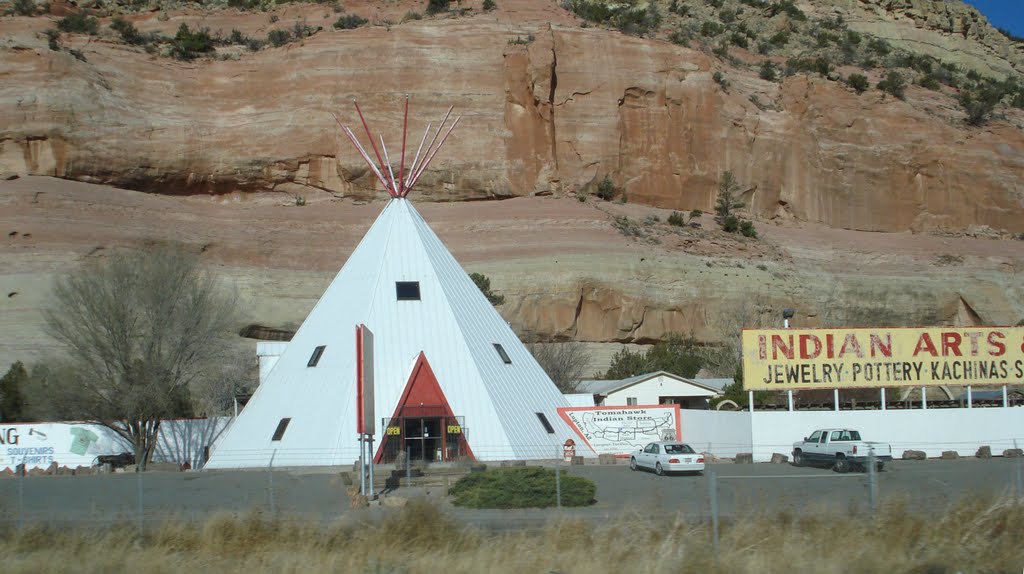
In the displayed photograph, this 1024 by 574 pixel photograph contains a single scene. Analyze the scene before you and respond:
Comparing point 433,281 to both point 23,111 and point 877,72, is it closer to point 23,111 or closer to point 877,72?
point 23,111

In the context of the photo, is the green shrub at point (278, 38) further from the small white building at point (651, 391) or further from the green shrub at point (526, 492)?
the green shrub at point (526, 492)

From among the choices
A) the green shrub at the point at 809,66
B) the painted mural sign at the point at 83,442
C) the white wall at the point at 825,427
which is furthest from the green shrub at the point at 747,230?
the painted mural sign at the point at 83,442

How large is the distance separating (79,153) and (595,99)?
40.8 metres

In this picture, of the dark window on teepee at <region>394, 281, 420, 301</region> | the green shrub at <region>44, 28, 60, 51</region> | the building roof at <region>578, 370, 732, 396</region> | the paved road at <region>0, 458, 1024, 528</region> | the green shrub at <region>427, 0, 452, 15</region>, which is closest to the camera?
the paved road at <region>0, 458, 1024, 528</region>

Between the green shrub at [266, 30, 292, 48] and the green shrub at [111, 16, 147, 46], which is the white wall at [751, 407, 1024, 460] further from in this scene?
the green shrub at [111, 16, 147, 46]

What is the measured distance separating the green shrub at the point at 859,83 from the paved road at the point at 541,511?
75299 millimetres

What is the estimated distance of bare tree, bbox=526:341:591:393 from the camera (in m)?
57.9

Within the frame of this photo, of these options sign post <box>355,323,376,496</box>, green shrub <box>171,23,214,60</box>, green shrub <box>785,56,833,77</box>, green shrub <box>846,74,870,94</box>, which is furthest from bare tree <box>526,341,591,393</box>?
green shrub <box>171,23,214,60</box>

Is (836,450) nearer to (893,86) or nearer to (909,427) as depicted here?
(909,427)

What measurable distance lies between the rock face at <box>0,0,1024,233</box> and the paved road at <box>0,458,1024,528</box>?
5716 centimetres

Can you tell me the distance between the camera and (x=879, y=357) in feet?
130

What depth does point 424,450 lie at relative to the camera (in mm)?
32156

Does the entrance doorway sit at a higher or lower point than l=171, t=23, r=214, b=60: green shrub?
lower

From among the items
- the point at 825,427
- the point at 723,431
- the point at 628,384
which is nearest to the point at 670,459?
the point at 723,431
